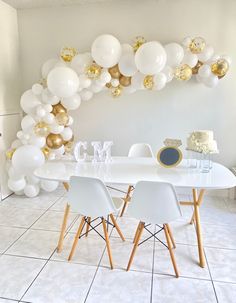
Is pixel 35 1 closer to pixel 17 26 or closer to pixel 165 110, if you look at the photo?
pixel 17 26

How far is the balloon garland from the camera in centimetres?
261

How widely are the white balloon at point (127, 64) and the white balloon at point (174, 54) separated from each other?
16.3 inches

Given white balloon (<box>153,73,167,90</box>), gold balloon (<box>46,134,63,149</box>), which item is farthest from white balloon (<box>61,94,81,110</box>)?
white balloon (<box>153,73,167,90</box>)

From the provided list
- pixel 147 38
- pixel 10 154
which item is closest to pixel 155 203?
pixel 10 154

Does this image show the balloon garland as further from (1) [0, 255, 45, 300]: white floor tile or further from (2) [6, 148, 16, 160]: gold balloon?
(1) [0, 255, 45, 300]: white floor tile

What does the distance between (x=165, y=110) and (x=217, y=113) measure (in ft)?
2.32

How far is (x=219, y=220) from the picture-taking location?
2787 mm

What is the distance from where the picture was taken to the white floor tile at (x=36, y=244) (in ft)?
7.08

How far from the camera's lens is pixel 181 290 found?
173 centimetres

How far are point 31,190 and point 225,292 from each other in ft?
8.45

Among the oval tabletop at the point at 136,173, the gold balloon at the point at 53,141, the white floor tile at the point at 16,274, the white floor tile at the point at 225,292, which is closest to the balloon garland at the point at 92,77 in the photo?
the gold balloon at the point at 53,141

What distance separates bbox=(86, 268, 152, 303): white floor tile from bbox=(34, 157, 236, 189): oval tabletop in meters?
0.73

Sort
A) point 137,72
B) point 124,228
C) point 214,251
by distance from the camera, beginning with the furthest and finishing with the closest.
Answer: point 137,72 < point 124,228 < point 214,251

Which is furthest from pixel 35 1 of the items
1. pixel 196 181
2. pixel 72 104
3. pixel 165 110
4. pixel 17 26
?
pixel 196 181
